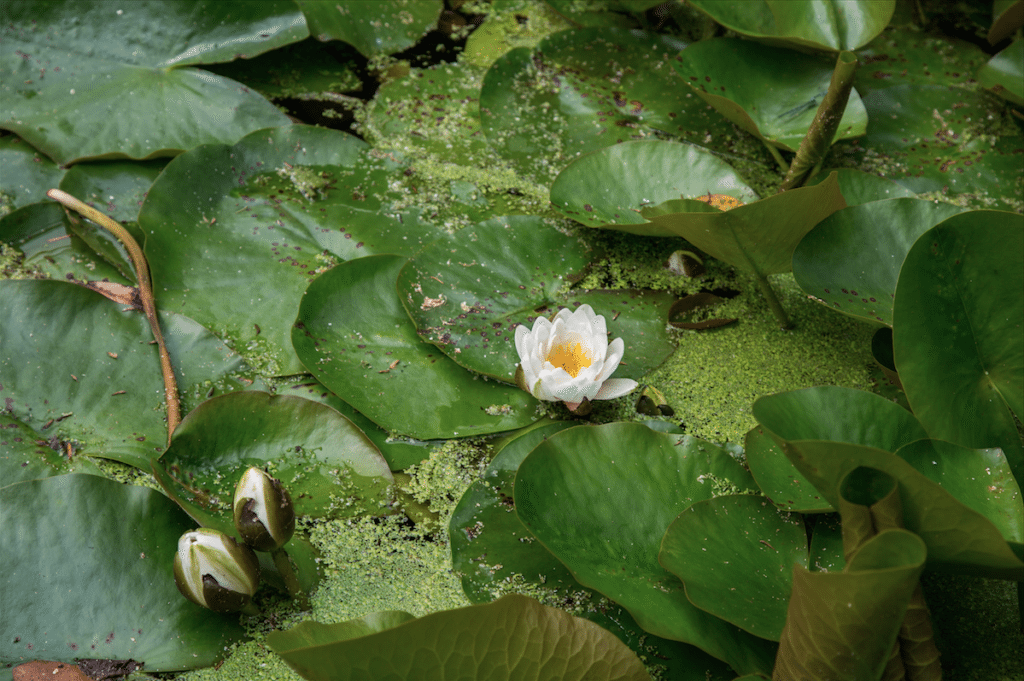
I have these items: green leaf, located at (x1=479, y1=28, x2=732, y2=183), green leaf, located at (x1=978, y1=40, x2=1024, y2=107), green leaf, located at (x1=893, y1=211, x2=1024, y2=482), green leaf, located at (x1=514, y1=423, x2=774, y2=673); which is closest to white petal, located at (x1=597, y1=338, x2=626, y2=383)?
green leaf, located at (x1=514, y1=423, x2=774, y2=673)

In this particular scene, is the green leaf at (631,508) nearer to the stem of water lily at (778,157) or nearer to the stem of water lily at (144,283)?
the stem of water lily at (144,283)

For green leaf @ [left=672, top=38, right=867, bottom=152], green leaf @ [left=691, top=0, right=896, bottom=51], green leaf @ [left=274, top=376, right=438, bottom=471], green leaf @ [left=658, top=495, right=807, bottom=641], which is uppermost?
green leaf @ [left=691, top=0, right=896, bottom=51]

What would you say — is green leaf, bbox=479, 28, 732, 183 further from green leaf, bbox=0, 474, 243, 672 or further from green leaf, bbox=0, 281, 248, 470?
green leaf, bbox=0, 474, 243, 672

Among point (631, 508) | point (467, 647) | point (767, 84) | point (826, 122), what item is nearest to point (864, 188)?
point (826, 122)

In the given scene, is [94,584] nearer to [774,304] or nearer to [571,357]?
[571,357]

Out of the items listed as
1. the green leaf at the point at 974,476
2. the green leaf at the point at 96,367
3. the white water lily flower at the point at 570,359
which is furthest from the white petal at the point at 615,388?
the green leaf at the point at 96,367

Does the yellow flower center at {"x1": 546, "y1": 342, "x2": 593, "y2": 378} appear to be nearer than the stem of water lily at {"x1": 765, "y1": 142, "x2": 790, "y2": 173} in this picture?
Yes

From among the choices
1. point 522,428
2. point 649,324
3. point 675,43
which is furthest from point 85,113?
point 675,43
